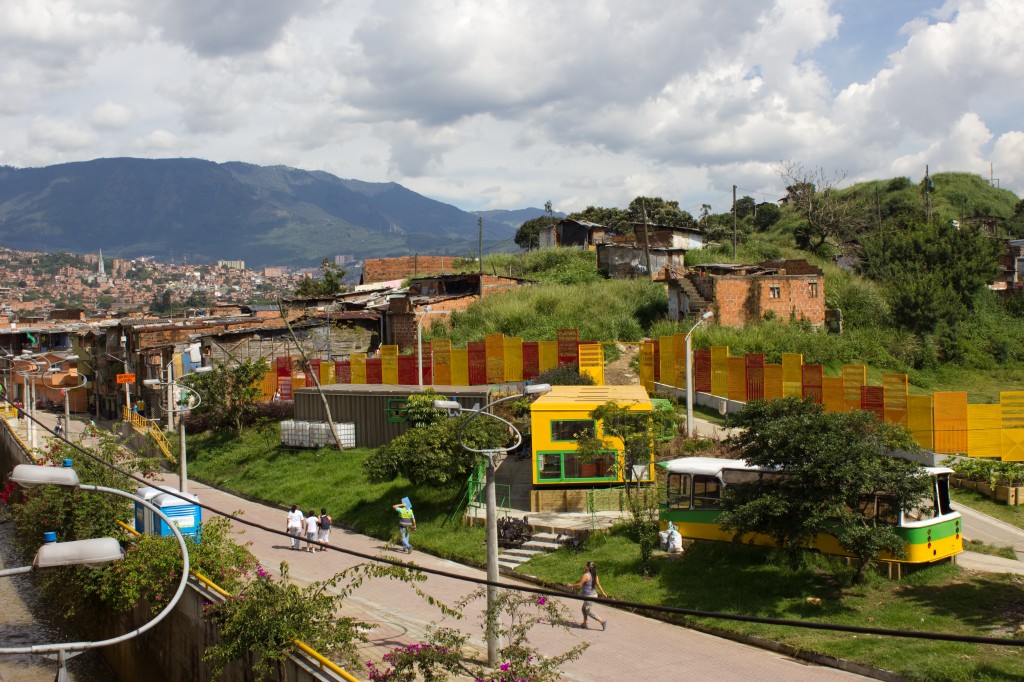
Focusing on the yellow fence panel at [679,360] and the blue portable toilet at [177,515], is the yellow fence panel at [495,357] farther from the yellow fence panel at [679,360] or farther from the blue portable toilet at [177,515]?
→ the blue portable toilet at [177,515]

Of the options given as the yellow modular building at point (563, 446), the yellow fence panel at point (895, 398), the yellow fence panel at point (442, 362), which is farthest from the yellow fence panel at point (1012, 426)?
the yellow fence panel at point (442, 362)

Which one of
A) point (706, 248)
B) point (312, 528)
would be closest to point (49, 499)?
point (312, 528)

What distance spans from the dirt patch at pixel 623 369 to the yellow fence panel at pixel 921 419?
504 inches

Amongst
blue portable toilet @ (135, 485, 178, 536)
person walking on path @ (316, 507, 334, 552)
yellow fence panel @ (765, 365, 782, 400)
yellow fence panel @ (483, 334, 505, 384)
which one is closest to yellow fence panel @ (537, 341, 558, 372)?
yellow fence panel @ (483, 334, 505, 384)

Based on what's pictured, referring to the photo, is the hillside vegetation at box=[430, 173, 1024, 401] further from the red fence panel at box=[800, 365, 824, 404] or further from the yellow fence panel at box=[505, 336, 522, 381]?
the red fence panel at box=[800, 365, 824, 404]

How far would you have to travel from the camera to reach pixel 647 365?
37594 millimetres

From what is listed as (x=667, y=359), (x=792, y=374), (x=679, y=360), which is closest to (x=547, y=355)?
(x=667, y=359)

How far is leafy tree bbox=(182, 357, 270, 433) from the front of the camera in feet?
133

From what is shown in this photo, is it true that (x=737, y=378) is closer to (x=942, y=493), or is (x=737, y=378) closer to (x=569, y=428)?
(x=569, y=428)

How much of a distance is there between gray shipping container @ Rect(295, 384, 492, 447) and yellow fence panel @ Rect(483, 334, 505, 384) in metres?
3.91

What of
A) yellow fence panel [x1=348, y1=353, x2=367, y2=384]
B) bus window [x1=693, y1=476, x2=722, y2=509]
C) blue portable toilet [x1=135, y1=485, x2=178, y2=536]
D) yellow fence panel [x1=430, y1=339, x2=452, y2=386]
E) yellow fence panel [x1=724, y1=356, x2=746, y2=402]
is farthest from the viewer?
yellow fence panel [x1=348, y1=353, x2=367, y2=384]

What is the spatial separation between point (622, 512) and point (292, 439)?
17663mm

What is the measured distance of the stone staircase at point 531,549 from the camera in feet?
71.7

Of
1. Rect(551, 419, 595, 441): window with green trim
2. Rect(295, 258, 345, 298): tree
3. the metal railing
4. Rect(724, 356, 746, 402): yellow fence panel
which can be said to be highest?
Rect(295, 258, 345, 298): tree
